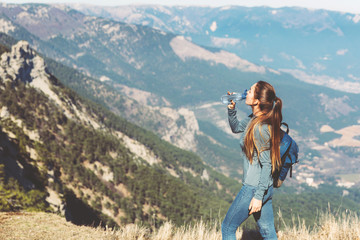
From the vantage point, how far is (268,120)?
267 inches

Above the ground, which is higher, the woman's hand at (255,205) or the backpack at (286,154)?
the backpack at (286,154)

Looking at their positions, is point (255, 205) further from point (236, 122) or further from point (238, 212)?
point (236, 122)

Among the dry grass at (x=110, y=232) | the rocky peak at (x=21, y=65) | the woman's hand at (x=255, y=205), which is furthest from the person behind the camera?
the rocky peak at (x=21, y=65)

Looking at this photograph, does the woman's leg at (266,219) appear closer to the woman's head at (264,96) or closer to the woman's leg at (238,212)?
Result: the woman's leg at (238,212)

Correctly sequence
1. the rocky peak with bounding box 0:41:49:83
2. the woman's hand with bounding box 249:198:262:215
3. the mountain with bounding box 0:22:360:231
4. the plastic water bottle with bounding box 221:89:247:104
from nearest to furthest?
1. the woman's hand with bounding box 249:198:262:215
2. the plastic water bottle with bounding box 221:89:247:104
3. the mountain with bounding box 0:22:360:231
4. the rocky peak with bounding box 0:41:49:83

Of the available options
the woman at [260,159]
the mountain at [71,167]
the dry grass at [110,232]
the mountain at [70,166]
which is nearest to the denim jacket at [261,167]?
the woman at [260,159]

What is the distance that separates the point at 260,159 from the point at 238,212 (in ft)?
5.10

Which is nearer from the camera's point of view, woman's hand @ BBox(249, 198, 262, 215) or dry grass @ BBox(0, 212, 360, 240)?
woman's hand @ BBox(249, 198, 262, 215)

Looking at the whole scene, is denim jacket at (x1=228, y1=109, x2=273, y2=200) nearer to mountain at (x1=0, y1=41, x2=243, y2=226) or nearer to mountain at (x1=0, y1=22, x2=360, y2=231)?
mountain at (x1=0, y1=22, x2=360, y2=231)

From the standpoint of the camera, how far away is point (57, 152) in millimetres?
75812

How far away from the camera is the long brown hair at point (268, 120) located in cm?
660

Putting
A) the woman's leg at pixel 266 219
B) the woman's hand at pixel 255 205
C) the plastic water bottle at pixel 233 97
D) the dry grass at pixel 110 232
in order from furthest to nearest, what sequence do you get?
1. the dry grass at pixel 110 232
2. the plastic water bottle at pixel 233 97
3. the woman's leg at pixel 266 219
4. the woman's hand at pixel 255 205

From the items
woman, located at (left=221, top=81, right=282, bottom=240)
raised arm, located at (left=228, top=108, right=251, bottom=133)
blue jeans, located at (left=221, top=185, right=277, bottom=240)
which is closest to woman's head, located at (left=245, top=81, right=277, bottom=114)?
woman, located at (left=221, top=81, right=282, bottom=240)

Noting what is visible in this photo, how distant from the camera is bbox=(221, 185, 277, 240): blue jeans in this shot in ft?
23.0
